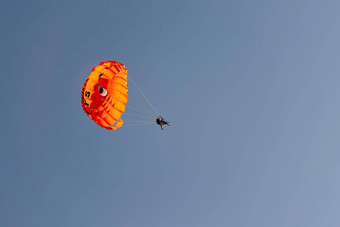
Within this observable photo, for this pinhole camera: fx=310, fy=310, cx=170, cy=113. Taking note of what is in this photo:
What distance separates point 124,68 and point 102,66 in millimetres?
1686

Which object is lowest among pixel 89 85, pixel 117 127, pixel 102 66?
pixel 117 127

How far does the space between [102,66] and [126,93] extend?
2.68 meters

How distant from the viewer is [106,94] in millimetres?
22516

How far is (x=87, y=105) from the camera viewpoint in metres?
22.7

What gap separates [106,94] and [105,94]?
0.07 m

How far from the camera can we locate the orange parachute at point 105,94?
73.9 ft

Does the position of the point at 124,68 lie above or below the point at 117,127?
above

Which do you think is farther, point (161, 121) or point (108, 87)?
point (161, 121)

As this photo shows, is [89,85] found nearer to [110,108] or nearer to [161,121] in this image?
[110,108]

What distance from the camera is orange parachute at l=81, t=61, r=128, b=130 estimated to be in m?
22.5

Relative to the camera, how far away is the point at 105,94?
→ 73.8 feet

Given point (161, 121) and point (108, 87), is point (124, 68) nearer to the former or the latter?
point (108, 87)

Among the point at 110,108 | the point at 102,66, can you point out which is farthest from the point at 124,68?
the point at 110,108

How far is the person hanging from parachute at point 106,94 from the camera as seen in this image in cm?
2253
